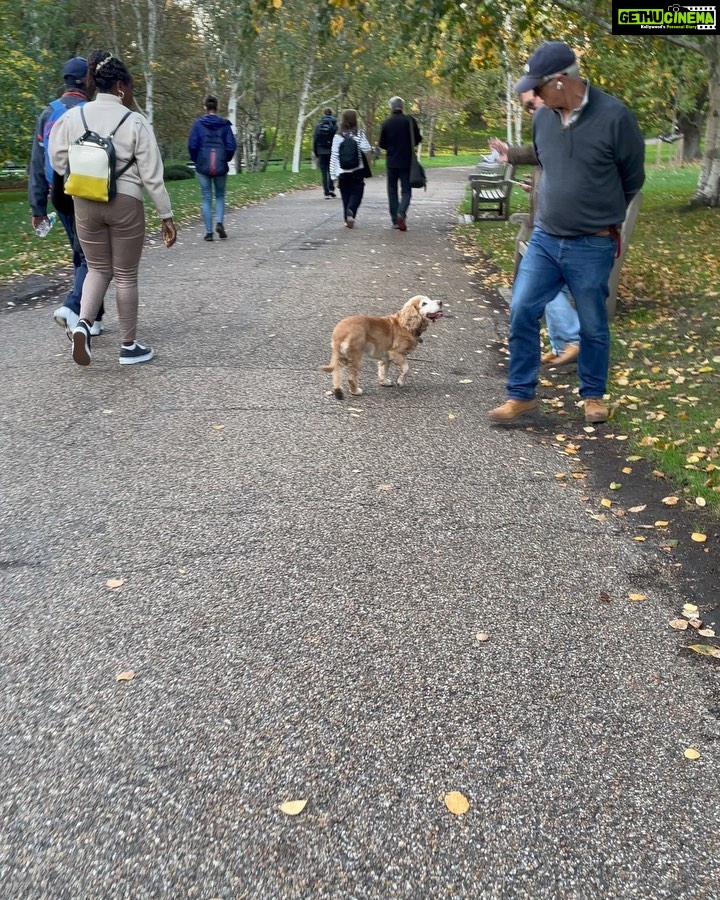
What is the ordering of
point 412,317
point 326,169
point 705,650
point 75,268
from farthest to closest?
point 326,169
point 75,268
point 412,317
point 705,650

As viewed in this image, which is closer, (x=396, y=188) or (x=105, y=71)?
(x=105, y=71)

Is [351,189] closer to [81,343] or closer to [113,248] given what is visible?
[113,248]

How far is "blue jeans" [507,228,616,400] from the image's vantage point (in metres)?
5.73

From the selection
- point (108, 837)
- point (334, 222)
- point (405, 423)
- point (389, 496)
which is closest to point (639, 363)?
point (405, 423)

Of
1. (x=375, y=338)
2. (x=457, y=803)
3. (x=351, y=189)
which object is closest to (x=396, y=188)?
(x=351, y=189)

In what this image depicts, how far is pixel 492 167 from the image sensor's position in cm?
2112

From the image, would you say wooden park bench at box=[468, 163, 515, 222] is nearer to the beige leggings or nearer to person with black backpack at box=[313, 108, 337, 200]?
person with black backpack at box=[313, 108, 337, 200]

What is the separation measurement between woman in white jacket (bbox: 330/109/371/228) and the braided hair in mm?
10111

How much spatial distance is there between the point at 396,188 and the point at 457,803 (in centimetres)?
1506

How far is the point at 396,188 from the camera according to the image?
16516 mm

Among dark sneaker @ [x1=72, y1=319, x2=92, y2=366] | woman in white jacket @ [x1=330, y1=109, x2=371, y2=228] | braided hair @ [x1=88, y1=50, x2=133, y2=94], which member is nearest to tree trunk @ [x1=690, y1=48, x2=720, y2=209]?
woman in white jacket @ [x1=330, y1=109, x2=371, y2=228]

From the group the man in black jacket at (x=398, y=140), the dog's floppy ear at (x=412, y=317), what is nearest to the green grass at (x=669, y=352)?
the dog's floppy ear at (x=412, y=317)

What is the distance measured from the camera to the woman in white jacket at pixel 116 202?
6812mm

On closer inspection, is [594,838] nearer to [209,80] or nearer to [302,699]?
[302,699]
